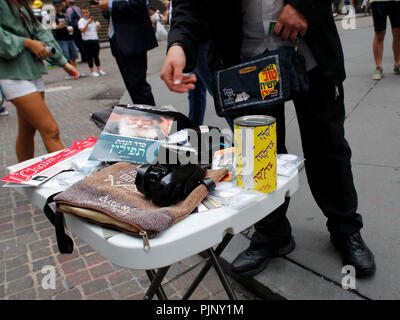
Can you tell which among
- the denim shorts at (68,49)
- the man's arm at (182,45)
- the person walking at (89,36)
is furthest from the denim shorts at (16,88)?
the denim shorts at (68,49)

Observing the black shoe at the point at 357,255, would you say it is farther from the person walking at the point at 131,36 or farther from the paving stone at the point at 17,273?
the person walking at the point at 131,36

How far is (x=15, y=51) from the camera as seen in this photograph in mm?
2482

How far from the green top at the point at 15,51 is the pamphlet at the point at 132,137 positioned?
1685 mm

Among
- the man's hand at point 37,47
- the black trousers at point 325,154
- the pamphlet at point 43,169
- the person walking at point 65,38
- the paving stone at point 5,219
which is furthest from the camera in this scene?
the person walking at point 65,38

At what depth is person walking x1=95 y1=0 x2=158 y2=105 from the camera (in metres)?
3.36

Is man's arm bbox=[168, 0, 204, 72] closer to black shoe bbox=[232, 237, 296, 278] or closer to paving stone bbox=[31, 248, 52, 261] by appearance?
black shoe bbox=[232, 237, 296, 278]

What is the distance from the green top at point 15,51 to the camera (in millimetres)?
2455

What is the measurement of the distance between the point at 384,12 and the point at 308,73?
3.81 metres

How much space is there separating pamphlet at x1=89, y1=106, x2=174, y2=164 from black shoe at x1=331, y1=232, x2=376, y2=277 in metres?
1.19

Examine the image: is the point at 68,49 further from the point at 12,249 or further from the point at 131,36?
the point at 12,249

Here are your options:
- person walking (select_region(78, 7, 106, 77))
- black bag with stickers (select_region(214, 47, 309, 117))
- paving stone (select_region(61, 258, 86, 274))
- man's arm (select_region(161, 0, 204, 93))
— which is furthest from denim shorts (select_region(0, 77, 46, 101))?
person walking (select_region(78, 7, 106, 77))

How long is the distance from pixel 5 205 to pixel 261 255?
2600mm
